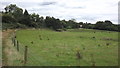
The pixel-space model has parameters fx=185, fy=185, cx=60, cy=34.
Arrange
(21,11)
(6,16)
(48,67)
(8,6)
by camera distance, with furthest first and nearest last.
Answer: (8,6) → (21,11) → (6,16) → (48,67)

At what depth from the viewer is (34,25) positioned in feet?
278

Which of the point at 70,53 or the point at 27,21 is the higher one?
the point at 27,21

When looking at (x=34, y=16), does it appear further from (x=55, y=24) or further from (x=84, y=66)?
(x=84, y=66)

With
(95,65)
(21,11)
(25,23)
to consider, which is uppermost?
(21,11)

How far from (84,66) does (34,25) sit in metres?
72.7

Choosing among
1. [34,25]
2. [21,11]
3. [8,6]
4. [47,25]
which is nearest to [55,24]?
[47,25]

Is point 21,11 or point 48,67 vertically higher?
point 21,11

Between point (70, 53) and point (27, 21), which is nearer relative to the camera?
point (70, 53)

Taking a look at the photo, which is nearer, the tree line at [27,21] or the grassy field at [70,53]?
the grassy field at [70,53]

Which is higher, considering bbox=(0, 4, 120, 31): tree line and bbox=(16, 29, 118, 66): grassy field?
bbox=(0, 4, 120, 31): tree line

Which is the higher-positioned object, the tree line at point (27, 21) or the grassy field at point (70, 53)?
the tree line at point (27, 21)

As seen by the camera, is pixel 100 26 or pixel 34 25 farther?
pixel 100 26

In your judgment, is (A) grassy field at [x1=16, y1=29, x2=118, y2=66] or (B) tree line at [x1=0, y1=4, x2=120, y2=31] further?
(B) tree line at [x1=0, y1=4, x2=120, y2=31]

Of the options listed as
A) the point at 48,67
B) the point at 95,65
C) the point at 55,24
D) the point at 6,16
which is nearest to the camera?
the point at 48,67
